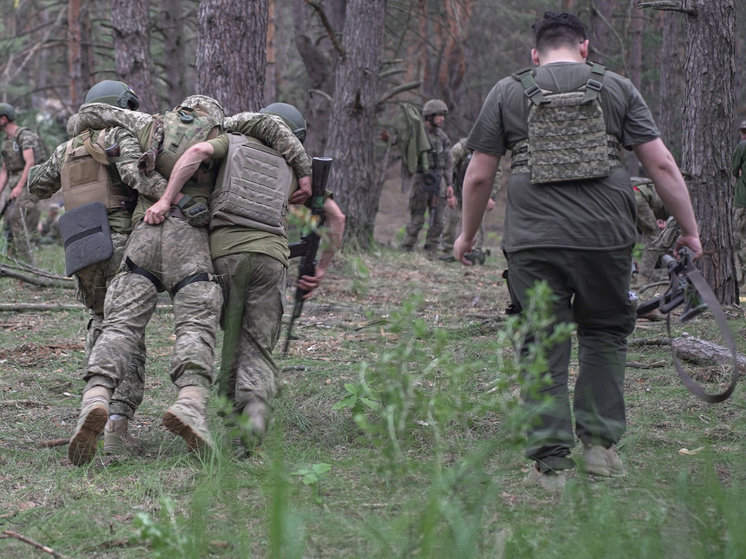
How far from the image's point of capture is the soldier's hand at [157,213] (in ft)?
12.3

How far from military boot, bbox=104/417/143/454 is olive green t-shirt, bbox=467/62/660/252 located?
2077mm

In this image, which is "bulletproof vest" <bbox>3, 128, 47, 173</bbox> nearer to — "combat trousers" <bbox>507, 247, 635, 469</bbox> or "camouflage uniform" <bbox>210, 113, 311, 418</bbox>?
"camouflage uniform" <bbox>210, 113, 311, 418</bbox>

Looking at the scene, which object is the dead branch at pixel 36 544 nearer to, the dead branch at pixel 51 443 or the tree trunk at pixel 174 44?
the dead branch at pixel 51 443

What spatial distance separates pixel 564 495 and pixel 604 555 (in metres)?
0.89

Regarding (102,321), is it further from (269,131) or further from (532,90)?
(532,90)

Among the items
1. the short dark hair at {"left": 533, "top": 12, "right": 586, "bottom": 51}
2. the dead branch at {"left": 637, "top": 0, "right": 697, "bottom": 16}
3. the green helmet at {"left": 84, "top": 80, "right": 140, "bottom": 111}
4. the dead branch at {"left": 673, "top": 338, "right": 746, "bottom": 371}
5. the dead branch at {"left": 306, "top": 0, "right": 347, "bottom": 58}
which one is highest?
the dead branch at {"left": 306, "top": 0, "right": 347, "bottom": 58}

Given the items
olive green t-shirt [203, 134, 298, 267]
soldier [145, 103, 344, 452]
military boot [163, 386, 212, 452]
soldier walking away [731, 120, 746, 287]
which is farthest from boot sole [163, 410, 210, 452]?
soldier walking away [731, 120, 746, 287]

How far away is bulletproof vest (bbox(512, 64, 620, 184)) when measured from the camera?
3213 millimetres

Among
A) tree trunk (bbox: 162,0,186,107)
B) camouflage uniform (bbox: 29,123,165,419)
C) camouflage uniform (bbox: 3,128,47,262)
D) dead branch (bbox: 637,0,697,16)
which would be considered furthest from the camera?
tree trunk (bbox: 162,0,186,107)

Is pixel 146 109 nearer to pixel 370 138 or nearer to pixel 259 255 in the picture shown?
pixel 370 138

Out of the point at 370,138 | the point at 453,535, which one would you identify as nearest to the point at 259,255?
the point at 453,535

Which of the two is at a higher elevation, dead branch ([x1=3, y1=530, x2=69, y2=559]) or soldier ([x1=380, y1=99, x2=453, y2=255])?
soldier ([x1=380, y1=99, x2=453, y2=255])

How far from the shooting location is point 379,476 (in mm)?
3123

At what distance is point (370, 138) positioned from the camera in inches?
432
